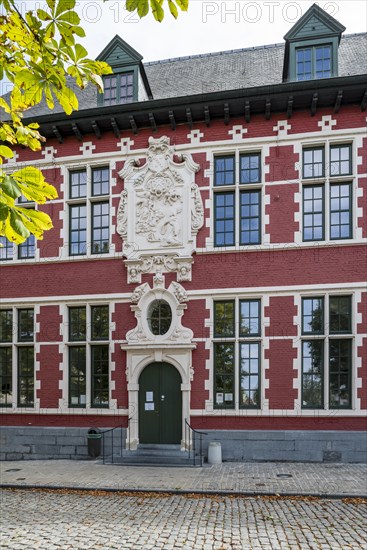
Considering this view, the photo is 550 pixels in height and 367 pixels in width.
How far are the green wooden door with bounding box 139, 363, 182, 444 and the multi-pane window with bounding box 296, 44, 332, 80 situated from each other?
8.75 metres

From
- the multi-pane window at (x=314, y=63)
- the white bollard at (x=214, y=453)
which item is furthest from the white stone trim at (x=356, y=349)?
the multi-pane window at (x=314, y=63)

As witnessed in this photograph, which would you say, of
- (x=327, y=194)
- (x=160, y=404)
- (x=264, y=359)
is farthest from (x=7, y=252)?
(x=327, y=194)

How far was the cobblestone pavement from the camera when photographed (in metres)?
7.16

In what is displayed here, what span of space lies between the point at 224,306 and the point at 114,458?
5.01m

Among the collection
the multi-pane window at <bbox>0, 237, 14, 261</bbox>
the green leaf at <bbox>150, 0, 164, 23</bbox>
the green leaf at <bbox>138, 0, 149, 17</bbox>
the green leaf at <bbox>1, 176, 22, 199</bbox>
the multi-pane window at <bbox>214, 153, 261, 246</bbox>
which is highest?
the multi-pane window at <bbox>214, 153, 261, 246</bbox>

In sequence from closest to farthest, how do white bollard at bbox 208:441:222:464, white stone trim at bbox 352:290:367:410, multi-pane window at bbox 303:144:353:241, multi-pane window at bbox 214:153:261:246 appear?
white stone trim at bbox 352:290:367:410
white bollard at bbox 208:441:222:464
multi-pane window at bbox 303:144:353:241
multi-pane window at bbox 214:153:261:246

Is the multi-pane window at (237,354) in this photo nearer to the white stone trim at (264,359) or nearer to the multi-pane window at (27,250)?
the white stone trim at (264,359)

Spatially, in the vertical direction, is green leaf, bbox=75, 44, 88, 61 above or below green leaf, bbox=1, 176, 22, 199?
above

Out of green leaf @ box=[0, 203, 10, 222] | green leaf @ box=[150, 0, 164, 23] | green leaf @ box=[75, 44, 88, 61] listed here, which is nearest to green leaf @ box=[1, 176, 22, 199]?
green leaf @ box=[0, 203, 10, 222]

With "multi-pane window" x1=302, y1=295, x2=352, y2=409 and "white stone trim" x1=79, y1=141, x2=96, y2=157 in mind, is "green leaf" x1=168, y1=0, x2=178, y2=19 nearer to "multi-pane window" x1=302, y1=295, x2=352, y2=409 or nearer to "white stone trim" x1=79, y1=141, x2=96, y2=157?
→ "multi-pane window" x1=302, y1=295, x2=352, y2=409

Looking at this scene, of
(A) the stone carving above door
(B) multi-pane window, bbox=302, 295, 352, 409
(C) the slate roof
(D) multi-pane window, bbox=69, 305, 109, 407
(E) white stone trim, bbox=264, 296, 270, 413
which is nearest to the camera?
(B) multi-pane window, bbox=302, 295, 352, 409

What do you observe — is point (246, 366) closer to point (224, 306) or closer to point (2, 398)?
point (224, 306)

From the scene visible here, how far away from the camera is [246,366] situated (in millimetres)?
13680

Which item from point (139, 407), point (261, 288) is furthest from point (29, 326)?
point (261, 288)
